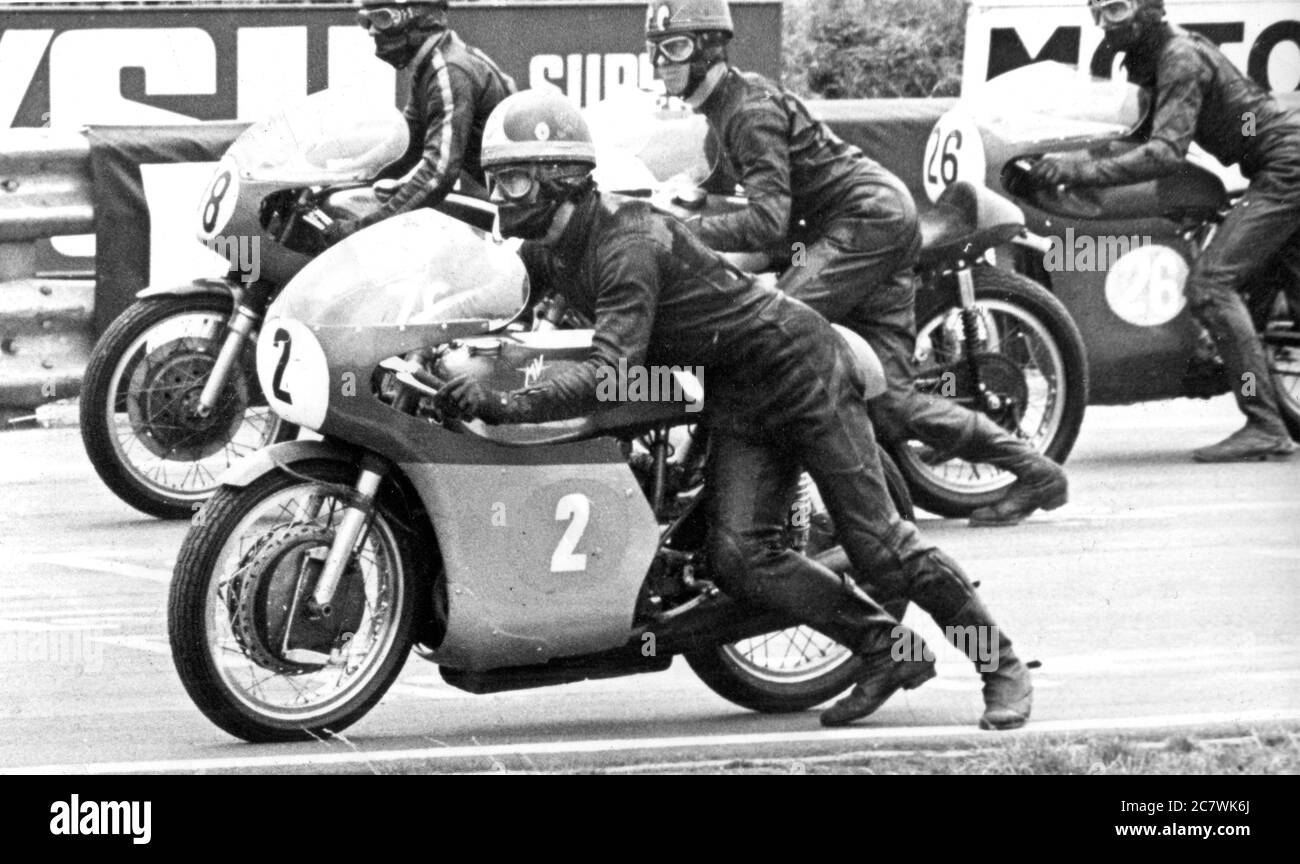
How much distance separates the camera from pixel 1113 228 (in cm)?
1155

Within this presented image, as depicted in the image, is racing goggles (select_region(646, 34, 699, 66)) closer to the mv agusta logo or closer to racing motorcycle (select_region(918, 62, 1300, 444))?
racing motorcycle (select_region(918, 62, 1300, 444))

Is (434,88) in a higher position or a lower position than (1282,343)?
higher

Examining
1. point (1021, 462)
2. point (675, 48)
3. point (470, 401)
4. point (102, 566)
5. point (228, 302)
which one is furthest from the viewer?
point (228, 302)

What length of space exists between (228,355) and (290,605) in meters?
3.14

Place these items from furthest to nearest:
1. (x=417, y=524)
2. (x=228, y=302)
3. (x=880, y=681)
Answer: (x=228, y=302)
(x=880, y=681)
(x=417, y=524)

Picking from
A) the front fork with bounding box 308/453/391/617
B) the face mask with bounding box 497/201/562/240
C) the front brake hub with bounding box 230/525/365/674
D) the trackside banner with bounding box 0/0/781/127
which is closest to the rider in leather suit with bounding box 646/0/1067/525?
the face mask with bounding box 497/201/562/240

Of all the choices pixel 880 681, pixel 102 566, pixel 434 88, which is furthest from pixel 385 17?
pixel 880 681

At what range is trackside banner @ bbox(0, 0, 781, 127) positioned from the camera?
43.4 feet

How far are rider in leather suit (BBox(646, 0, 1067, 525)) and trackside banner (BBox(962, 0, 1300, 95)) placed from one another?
237cm

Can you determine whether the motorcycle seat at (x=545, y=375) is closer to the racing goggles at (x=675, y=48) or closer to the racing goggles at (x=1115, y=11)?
the racing goggles at (x=675, y=48)

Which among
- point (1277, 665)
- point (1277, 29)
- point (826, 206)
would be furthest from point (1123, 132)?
point (1277, 665)

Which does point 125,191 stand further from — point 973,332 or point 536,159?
point 536,159
